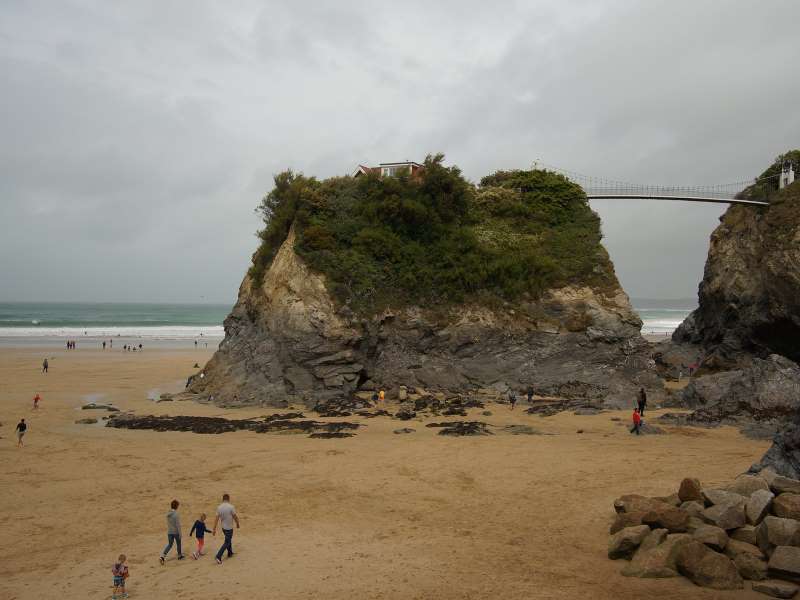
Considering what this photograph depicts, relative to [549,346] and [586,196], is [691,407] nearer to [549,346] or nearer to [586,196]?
[549,346]

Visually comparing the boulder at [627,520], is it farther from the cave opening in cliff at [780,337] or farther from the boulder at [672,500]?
the cave opening in cliff at [780,337]

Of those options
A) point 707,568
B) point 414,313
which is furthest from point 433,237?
point 707,568

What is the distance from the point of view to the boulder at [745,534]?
978cm

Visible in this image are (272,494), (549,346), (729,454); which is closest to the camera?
(272,494)

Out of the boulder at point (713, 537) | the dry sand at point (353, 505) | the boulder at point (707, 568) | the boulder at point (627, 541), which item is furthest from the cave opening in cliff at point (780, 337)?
the boulder at point (707, 568)

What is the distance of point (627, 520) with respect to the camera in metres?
11.2

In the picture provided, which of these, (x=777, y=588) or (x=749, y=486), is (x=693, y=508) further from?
(x=777, y=588)

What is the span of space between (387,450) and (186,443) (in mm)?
8130

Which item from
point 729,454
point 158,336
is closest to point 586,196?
point 729,454

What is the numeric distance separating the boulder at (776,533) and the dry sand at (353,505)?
107 centimetres

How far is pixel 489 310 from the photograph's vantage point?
33.1 metres

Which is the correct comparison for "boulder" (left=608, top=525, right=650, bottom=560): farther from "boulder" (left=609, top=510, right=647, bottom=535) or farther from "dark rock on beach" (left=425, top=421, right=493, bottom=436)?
"dark rock on beach" (left=425, top=421, right=493, bottom=436)

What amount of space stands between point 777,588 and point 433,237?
28969 millimetres

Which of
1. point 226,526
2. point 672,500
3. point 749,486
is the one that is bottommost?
point 226,526
